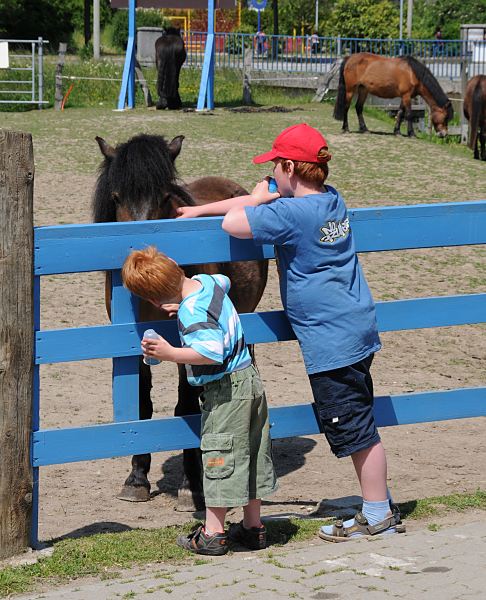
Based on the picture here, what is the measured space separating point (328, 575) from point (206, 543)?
0.58 metres

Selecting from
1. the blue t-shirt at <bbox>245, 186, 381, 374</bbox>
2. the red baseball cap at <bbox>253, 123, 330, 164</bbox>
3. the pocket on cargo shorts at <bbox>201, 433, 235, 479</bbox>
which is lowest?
the pocket on cargo shorts at <bbox>201, 433, 235, 479</bbox>

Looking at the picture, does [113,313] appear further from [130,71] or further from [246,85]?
[246,85]

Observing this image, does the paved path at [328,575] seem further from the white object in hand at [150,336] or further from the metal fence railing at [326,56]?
the metal fence railing at [326,56]

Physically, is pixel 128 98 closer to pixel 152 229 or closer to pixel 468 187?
pixel 468 187

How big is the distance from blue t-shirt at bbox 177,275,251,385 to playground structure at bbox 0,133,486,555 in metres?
0.27

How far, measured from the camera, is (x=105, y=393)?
24.1 feet

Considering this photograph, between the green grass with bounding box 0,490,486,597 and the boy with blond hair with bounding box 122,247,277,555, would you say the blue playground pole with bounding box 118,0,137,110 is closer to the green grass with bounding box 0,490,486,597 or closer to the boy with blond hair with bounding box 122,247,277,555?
the green grass with bounding box 0,490,486,597

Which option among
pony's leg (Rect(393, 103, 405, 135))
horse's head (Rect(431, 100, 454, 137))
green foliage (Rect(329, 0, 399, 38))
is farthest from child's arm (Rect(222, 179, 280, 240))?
green foliage (Rect(329, 0, 399, 38))

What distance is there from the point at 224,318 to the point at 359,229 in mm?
812

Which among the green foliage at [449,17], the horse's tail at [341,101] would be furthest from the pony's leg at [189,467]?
the green foliage at [449,17]

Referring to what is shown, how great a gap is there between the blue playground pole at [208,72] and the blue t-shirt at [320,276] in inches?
748


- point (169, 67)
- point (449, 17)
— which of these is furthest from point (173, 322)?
point (449, 17)

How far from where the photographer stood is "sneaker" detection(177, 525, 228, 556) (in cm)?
419

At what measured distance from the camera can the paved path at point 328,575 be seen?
367cm
